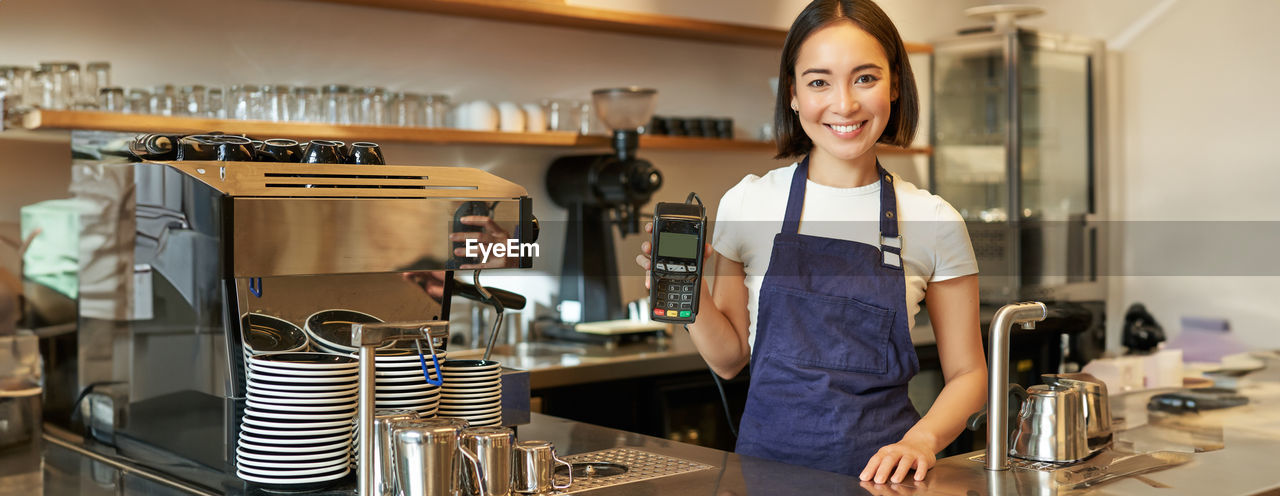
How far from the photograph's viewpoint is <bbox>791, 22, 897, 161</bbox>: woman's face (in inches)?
71.4

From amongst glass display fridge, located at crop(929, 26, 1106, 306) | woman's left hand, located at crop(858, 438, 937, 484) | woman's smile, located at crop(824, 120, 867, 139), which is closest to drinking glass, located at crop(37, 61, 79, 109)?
woman's smile, located at crop(824, 120, 867, 139)

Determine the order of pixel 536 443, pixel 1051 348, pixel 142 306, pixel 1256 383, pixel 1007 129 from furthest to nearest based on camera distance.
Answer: pixel 1007 129 < pixel 1051 348 < pixel 1256 383 < pixel 142 306 < pixel 536 443

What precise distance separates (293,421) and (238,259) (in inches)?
8.8

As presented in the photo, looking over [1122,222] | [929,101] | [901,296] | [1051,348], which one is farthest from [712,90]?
[901,296]

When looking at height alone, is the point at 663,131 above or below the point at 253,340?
above

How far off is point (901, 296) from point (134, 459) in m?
1.27

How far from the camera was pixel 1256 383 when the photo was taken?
9.39ft

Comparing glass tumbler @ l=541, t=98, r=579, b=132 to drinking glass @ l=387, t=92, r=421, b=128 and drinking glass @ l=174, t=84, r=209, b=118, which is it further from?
drinking glass @ l=174, t=84, r=209, b=118

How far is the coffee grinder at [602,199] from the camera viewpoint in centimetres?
356

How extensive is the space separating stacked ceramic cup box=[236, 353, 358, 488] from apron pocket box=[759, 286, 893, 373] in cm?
74

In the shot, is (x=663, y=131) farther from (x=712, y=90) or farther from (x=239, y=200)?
(x=239, y=200)

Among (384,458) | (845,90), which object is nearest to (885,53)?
(845,90)

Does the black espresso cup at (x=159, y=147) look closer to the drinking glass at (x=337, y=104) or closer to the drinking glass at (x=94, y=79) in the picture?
the drinking glass at (x=94, y=79)

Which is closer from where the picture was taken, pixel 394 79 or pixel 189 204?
pixel 189 204
